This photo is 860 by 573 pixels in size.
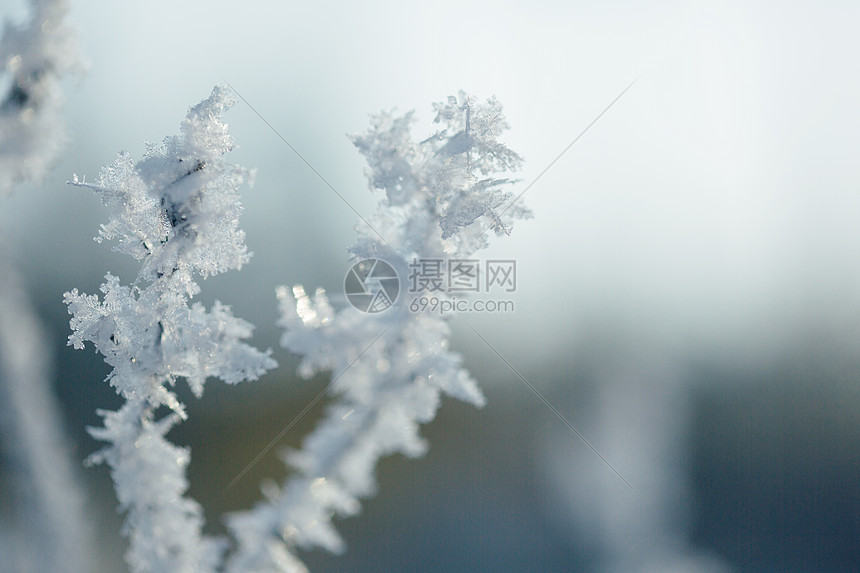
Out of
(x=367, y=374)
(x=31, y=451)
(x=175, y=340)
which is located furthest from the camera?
(x=31, y=451)

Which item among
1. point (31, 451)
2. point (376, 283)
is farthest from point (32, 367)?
point (376, 283)

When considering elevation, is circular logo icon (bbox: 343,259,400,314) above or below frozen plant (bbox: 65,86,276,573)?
above

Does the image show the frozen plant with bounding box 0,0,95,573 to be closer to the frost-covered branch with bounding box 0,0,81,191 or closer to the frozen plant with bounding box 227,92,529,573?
the frost-covered branch with bounding box 0,0,81,191

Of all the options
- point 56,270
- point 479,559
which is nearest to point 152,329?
point 56,270

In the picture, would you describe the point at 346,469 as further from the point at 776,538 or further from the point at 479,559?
the point at 776,538

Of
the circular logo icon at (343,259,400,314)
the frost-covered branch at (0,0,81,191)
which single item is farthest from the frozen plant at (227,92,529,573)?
the frost-covered branch at (0,0,81,191)

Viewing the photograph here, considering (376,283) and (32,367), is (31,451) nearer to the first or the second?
(32,367)
